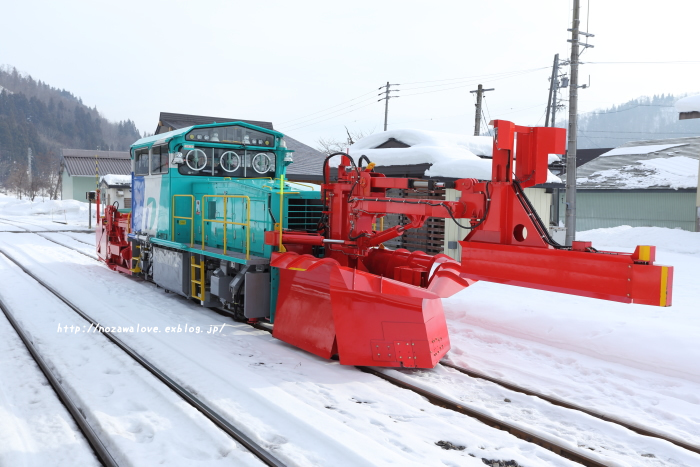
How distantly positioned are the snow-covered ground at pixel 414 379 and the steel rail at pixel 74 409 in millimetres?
99

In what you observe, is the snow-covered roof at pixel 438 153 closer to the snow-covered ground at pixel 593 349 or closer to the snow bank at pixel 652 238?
the snow-covered ground at pixel 593 349

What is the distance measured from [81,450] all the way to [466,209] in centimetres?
374

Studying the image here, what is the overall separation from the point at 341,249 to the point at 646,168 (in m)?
26.5

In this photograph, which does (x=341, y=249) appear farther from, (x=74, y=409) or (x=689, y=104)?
(x=689, y=104)

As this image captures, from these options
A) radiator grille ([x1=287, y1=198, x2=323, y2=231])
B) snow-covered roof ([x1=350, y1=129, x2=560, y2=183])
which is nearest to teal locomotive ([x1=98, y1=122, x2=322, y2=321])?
radiator grille ([x1=287, y1=198, x2=323, y2=231])

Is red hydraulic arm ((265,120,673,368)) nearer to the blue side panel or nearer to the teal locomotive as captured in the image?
the teal locomotive

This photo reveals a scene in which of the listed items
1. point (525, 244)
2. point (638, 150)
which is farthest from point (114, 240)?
point (638, 150)

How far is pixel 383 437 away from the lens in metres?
4.17

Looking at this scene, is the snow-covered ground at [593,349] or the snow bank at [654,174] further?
the snow bank at [654,174]

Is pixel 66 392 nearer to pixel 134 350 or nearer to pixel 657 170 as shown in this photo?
pixel 134 350

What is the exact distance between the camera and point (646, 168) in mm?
28031

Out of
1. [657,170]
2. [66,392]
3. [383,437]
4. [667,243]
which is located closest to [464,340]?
[383,437]

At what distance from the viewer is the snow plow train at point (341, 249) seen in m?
4.50

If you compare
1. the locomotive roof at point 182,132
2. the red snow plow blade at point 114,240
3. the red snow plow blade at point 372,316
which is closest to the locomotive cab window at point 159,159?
the locomotive roof at point 182,132
